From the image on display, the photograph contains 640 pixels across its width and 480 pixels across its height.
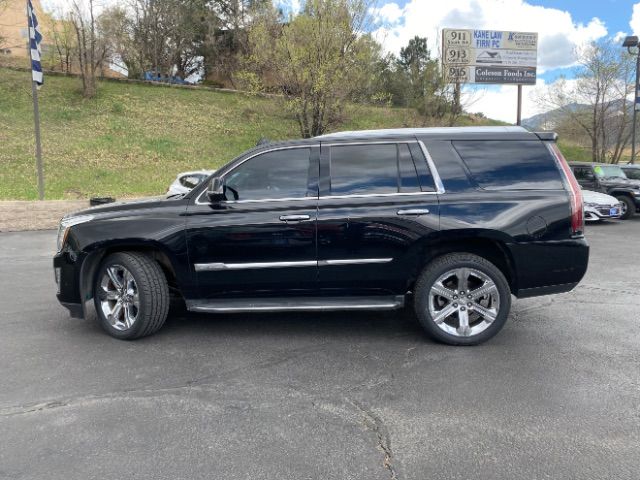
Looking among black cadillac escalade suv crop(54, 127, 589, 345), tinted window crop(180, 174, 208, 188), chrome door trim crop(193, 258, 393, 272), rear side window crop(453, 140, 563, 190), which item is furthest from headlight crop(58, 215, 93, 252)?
tinted window crop(180, 174, 208, 188)

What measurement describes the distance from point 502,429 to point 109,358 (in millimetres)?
3105

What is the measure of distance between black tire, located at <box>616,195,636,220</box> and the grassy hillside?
35.3 ft

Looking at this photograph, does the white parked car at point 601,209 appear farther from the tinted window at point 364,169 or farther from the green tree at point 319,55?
the tinted window at point 364,169

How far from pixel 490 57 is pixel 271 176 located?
24954mm

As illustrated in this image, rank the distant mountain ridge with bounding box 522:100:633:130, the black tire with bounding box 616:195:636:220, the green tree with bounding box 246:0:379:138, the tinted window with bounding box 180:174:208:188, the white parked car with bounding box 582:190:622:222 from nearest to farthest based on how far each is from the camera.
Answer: the tinted window with bounding box 180:174:208:188, the white parked car with bounding box 582:190:622:222, the black tire with bounding box 616:195:636:220, the green tree with bounding box 246:0:379:138, the distant mountain ridge with bounding box 522:100:633:130

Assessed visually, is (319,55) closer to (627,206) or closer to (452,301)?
(627,206)

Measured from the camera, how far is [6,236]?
11227 mm

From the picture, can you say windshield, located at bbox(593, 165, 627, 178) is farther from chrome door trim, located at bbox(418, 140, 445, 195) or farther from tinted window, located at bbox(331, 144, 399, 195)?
tinted window, located at bbox(331, 144, 399, 195)

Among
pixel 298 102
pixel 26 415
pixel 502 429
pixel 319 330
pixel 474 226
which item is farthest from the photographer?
pixel 298 102

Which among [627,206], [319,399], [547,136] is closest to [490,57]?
[627,206]

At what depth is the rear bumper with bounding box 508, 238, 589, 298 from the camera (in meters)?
4.33

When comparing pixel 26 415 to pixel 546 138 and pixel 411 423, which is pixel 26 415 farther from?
Result: pixel 546 138

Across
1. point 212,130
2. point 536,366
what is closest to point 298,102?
point 212,130

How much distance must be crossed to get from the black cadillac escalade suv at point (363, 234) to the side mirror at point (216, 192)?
13 mm
